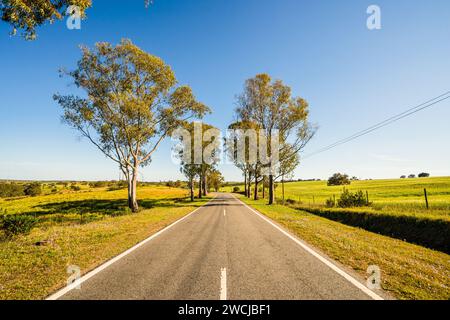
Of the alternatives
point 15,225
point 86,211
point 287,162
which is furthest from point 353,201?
point 86,211

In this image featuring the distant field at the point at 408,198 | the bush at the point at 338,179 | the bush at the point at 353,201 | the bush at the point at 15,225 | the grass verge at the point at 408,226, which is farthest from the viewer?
the bush at the point at 338,179

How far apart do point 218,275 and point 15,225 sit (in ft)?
35.3

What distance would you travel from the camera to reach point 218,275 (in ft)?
18.0

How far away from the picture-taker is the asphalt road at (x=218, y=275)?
453 cm

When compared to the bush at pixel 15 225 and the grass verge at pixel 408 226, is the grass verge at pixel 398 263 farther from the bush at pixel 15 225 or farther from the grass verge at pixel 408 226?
the bush at pixel 15 225

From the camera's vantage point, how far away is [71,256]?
7.34 metres

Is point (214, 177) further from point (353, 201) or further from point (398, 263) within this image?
point (398, 263)

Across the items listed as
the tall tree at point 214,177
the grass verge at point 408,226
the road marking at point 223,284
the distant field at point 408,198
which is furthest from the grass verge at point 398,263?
the tall tree at point 214,177

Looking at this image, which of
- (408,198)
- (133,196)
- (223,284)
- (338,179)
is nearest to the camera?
(223,284)

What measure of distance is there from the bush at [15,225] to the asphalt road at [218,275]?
22.0 feet

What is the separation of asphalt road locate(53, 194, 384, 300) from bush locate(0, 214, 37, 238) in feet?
22.0

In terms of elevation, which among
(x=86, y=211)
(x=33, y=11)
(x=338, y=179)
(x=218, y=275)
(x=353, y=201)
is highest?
(x=33, y=11)

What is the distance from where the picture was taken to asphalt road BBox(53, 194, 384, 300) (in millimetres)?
4531
